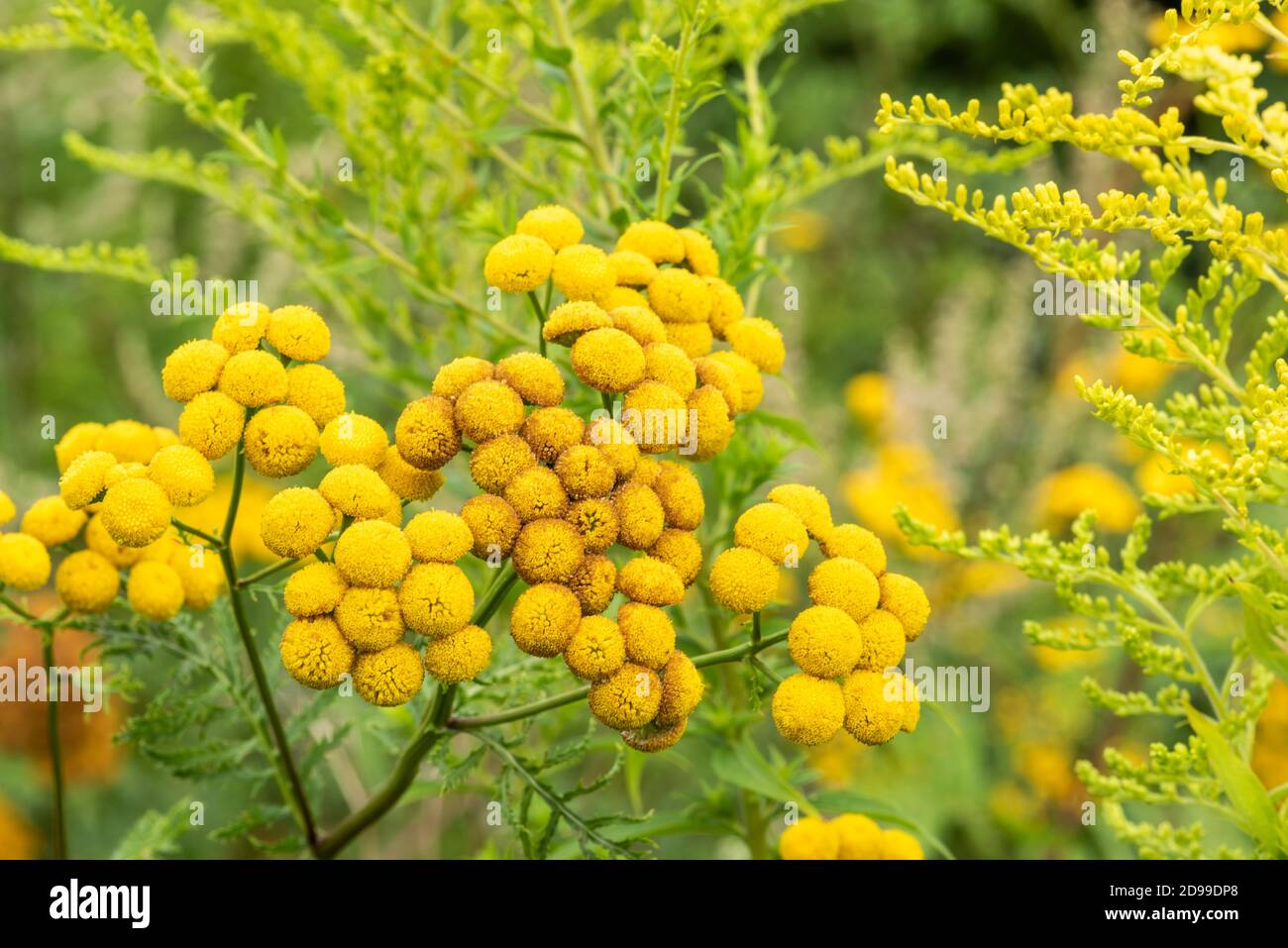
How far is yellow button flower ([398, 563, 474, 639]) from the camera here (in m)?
0.80

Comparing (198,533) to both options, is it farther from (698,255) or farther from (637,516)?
(698,255)

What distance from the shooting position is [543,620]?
0.80 metres

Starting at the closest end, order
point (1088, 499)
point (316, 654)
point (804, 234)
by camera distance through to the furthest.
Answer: point (316, 654), point (1088, 499), point (804, 234)

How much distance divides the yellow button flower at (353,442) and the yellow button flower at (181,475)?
88 mm

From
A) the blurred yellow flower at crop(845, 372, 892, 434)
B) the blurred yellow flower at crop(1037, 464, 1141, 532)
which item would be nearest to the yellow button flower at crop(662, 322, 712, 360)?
the blurred yellow flower at crop(1037, 464, 1141, 532)

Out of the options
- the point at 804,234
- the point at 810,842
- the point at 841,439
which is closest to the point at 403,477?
the point at 810,842

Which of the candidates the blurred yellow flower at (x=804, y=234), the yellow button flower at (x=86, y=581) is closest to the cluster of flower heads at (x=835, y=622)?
the yellow button flower at (x=86, y=581)

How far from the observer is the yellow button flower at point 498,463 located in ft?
2.77

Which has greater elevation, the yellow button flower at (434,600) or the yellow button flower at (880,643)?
the yellow button flower at (434,600)

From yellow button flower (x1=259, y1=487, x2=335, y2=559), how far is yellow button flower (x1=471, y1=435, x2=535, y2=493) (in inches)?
4.2

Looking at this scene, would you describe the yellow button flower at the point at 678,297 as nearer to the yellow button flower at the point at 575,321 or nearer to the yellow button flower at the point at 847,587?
the yellow button flower at the point at 575,321

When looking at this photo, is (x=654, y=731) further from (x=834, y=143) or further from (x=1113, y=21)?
Answer: (x=1113, y=21)

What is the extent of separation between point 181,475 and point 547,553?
10.7 inches

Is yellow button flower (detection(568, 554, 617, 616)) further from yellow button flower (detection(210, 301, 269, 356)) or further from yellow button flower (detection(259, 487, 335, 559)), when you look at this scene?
yellow button flower (detection(210, 301, 269, 356))
